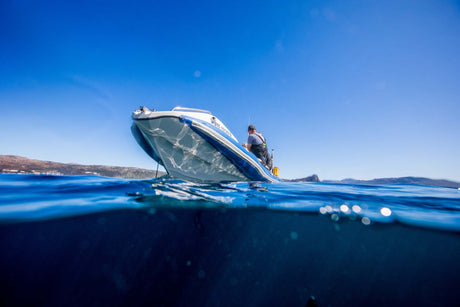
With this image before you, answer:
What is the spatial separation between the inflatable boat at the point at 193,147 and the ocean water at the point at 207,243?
774mm

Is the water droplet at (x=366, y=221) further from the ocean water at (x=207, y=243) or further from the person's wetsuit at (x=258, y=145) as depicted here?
the person's wetsuit at (x=258, y=145)

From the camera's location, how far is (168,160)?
4.81m

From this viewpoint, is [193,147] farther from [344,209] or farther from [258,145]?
[344,209]

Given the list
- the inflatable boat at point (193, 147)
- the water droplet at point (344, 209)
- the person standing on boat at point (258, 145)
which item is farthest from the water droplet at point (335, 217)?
the person standing on boat at point (258, 145)

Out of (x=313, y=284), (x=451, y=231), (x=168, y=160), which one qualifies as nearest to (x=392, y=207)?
(x=451, y=231)

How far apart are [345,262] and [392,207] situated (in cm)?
265

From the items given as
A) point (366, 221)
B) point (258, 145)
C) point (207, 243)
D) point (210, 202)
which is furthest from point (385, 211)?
point (207, 243)

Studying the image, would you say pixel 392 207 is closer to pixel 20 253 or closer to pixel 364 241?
pixel 364 241

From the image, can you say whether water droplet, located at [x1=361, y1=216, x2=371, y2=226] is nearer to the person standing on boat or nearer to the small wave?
the small wave

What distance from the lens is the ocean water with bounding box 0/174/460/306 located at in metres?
2.94

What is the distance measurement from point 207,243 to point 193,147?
100.0 inches

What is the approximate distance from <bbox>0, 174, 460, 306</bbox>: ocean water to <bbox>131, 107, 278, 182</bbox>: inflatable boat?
0.77 meters

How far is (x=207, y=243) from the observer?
171 inches

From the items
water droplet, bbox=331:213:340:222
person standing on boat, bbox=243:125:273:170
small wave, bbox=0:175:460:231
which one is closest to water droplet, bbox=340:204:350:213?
small wave, bbox=0:175:460:231
